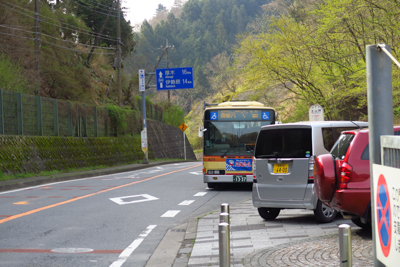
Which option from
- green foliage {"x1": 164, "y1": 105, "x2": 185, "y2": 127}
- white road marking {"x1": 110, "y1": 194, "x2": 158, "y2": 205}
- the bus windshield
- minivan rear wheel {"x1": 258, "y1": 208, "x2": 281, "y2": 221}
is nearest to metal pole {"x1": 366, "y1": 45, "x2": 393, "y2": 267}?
minivan rear wheel {"x1": 258, "y1": 208, "x2": 281, "y2": 221}

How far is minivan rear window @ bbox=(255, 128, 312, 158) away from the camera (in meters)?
9.10

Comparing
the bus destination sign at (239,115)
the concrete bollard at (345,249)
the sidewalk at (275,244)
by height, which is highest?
the bus destination sign at (239,115)

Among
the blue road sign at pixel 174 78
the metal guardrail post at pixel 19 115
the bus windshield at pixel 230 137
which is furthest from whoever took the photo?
the blue road sign at pixel 174 78

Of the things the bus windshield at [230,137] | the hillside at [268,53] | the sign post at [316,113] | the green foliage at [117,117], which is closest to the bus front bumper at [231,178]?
the bus windshield at [230,137]

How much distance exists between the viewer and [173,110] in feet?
204

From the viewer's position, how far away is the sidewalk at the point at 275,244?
5.77 m

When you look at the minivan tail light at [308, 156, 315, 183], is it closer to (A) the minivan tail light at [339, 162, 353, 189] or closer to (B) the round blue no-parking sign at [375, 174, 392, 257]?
(A) the minivan tail light at [339, 162, 353, 189]

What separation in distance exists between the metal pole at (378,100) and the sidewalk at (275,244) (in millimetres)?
2802

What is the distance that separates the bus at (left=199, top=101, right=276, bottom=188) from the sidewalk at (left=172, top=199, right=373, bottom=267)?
5.91 meters

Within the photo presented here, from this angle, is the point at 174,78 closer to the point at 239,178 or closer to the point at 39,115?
the point at 39,115

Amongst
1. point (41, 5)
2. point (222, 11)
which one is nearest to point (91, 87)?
point (41, 5)

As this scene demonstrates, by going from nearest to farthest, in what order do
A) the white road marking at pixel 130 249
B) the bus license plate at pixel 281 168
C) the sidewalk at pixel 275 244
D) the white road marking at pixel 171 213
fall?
the sidewalk at pixel 275 244
the white road marking at pixel 130 249
the bus license plate at pixel 281 168
the white road marking at pixel 171 213

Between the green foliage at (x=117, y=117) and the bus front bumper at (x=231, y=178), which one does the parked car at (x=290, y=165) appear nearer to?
the bus front bumper at (x=231, y=178)

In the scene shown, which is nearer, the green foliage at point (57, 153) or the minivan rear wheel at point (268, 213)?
the minivan rear wheel at point (268, 213)
